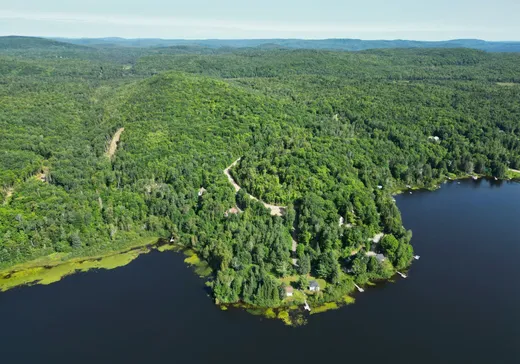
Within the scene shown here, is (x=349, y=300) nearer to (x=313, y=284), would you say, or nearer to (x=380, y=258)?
(x=313, y=284)

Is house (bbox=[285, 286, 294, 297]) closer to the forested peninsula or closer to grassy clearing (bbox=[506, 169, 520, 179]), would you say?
the forested peninsula

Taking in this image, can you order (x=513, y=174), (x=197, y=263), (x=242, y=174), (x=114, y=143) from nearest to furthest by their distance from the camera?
(x=197, y=263) < (x=242, y=174) < (x=513, y=174) < (x=114, y=143)

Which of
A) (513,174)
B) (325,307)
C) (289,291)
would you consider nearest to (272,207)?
(289,291)

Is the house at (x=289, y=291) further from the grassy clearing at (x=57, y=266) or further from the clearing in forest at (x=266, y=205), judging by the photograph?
the grassy clearing at (x=57, y=266)

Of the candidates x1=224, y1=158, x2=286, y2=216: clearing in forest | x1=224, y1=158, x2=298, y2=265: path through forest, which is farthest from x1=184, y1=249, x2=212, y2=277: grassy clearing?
x1=224, y1=158, x2=286, y2=216: clearing in forest

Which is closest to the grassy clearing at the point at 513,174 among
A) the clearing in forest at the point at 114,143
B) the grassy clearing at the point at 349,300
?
the grassy clearing at the point at 349,300
